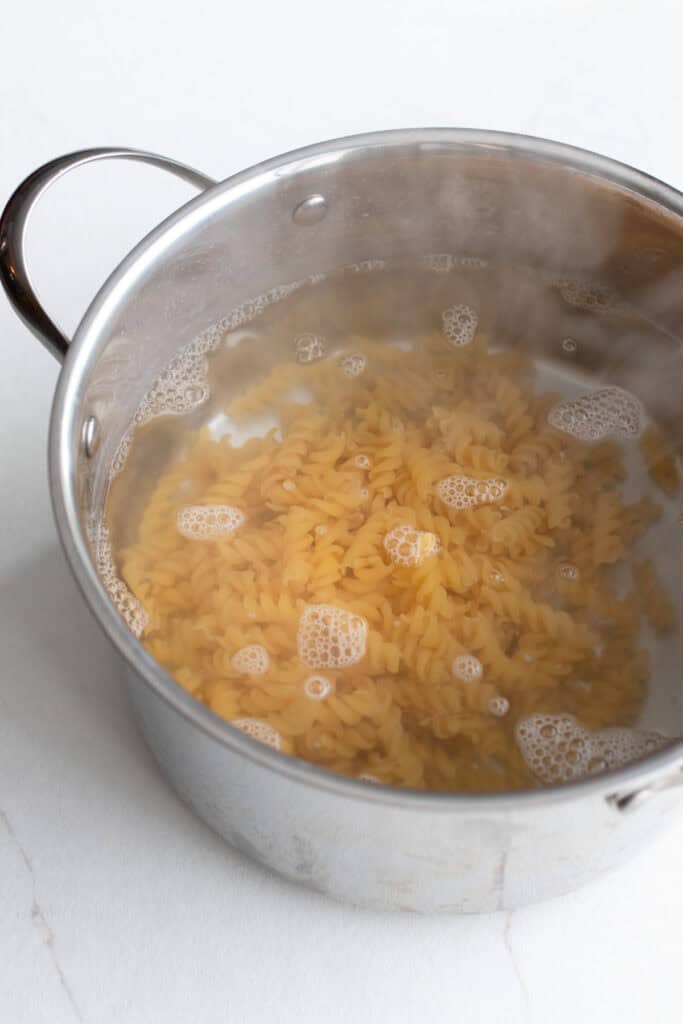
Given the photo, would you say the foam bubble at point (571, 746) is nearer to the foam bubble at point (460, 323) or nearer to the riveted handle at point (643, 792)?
the riveted handle at point (643, 792)

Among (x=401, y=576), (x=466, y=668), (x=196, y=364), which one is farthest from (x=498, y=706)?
(x=196, y=364)

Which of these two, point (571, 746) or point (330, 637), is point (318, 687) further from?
point (571, 746)

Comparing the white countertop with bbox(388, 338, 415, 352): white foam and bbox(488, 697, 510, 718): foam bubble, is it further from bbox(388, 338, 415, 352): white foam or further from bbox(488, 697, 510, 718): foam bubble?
bbox(388, 338, 415, 352): white foam

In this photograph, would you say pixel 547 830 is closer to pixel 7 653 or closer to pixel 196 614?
pixel 196 614

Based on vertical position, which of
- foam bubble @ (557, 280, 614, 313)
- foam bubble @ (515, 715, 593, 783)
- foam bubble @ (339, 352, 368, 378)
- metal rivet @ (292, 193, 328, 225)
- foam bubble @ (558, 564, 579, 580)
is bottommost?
foam bubble @ (515, 715, 593, 783)

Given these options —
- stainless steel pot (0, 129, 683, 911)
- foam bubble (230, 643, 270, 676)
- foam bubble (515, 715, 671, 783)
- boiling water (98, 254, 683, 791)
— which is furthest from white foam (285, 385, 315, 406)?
foam bubble (515, 715, 671, 783)
